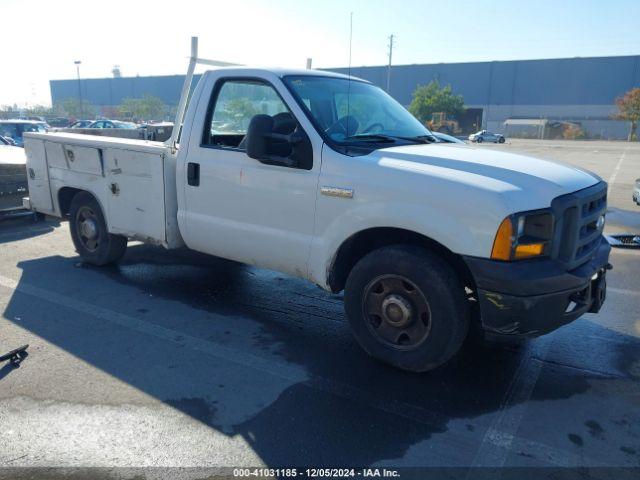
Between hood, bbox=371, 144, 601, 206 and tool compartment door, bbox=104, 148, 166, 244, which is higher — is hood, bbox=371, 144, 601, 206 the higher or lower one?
the higher one

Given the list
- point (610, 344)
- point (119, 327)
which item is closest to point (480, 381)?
point (610, 344)

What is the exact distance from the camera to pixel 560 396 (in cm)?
338

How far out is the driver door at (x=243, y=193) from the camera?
3955mm

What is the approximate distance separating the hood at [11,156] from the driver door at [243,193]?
4594 mm

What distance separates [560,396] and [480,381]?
509mm

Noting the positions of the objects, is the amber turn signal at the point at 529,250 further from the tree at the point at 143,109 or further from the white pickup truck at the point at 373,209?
the tree at the point at 143,109

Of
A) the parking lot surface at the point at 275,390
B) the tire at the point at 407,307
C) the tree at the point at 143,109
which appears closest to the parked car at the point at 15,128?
the parking lot surface at the point at 275,390

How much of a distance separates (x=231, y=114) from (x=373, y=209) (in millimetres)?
1789

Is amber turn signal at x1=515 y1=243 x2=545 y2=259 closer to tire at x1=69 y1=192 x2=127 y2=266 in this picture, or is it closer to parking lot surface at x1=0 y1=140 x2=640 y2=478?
parking lot surface at x1=0 y1=140 x2=640 y2=478

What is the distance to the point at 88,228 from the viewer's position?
5914 millimetres

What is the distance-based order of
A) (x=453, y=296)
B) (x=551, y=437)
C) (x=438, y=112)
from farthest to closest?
(x=438, y=112), (x=453, y=296), (x=551, y=437)

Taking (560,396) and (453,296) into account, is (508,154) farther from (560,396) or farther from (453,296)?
(560,396)

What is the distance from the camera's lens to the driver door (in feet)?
13.0

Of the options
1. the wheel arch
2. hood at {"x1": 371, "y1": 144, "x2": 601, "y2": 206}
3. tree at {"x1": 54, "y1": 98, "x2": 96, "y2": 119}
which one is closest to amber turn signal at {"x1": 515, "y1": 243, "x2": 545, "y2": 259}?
hood at {"x1": 371, "y1": 144, "x2": 601, "y2": 206}
